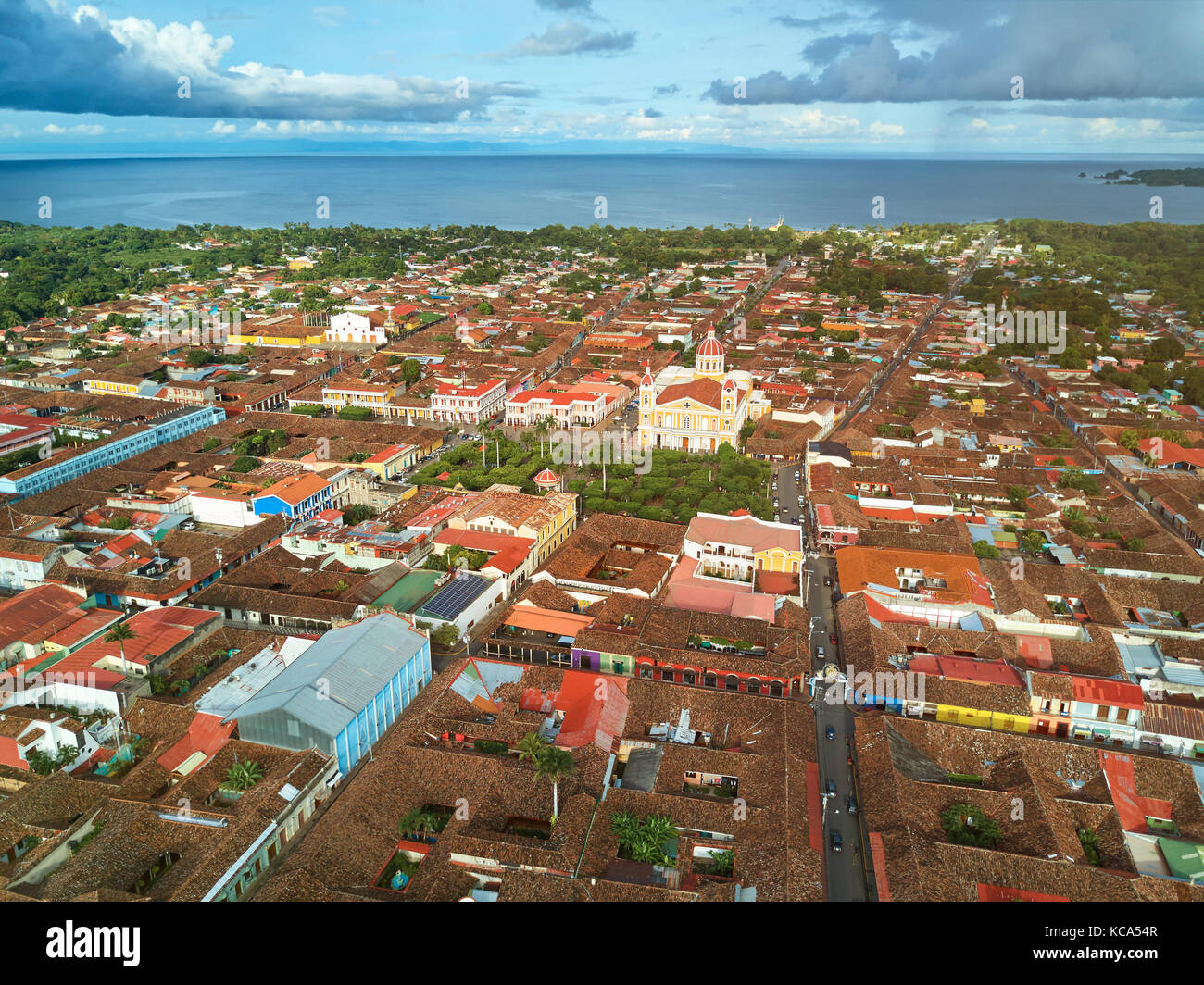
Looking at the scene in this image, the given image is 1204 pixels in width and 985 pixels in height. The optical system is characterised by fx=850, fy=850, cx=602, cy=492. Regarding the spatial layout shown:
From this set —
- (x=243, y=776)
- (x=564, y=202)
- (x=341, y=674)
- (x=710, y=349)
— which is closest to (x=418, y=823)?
(x=243, y=776)

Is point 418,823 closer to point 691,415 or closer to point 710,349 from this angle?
point 691,415

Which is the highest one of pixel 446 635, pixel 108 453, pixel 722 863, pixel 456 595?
pixel 108 453

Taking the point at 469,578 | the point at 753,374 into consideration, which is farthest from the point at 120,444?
the point at 753,374

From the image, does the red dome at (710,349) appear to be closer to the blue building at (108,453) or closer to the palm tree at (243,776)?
the blue building at (108,453)

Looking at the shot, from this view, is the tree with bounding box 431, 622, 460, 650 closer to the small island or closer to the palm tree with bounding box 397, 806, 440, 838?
the palm tree with bounding box 397, 806, 440, 838

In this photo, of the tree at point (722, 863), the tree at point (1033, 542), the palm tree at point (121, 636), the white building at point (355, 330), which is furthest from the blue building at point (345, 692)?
the white building at point (355, 330)

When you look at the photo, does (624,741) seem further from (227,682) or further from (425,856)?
(227,682)
